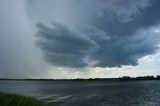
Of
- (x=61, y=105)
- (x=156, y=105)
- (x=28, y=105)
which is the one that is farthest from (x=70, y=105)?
(x=28, y=105)

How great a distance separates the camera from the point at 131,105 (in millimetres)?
55500

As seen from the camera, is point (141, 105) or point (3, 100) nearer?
point (3, 100)

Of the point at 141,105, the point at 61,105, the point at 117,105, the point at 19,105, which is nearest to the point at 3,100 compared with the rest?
the point at 19,105

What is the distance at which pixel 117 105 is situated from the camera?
178 ft

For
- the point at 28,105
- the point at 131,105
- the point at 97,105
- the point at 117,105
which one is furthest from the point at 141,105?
the point at 28,105

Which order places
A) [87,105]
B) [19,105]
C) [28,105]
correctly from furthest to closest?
[87,105], [28,105], [19,105]

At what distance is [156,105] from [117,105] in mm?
9607

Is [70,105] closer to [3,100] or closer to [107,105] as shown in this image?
[107,105]

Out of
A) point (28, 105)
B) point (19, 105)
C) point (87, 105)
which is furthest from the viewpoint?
point (87, 105)

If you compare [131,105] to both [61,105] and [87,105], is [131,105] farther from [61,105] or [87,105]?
[61,105]

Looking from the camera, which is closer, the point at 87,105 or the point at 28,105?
the point at 28,105

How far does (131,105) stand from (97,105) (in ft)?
27.2

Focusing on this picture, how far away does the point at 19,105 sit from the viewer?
2147 cm

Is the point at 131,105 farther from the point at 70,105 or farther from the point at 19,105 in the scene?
the point at 19,105
